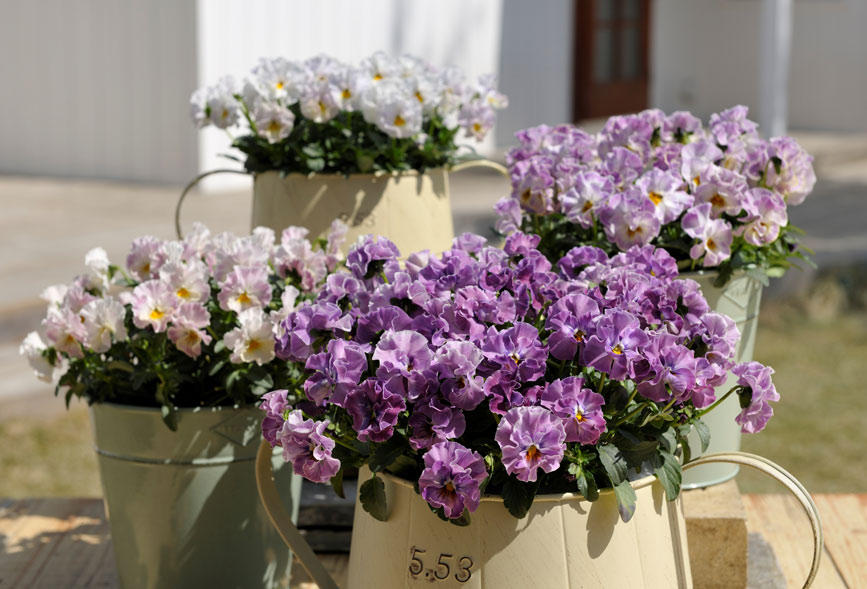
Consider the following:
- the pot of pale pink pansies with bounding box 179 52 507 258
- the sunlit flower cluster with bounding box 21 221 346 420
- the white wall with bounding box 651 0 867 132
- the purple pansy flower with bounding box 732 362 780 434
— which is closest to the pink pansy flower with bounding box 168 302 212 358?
the sunlit flower cluster with bounding box 21 221 346 420

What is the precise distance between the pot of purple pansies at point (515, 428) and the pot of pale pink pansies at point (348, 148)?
2.22 ft

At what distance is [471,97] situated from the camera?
1888mm

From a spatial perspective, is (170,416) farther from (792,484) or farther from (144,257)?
(792,484)

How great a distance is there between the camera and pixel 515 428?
91 centimetres

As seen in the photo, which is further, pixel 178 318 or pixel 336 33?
pixel 336 33

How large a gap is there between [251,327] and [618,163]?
0.49 metres

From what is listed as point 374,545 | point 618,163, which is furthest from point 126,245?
point 374,545

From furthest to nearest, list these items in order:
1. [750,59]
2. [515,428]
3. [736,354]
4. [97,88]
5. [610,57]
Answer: [750,59] → [610,57] → [97,88] → [736,354] → [515,428]

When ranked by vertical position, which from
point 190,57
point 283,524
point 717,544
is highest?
point 190,57

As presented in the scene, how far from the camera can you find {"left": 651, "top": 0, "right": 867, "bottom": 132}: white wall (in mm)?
10211

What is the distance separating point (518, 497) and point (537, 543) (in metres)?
0.04

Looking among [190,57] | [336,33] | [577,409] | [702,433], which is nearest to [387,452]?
[577,409]

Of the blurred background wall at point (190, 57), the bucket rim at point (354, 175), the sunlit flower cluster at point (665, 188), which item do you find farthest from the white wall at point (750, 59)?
the sunlit flower cluster at point (665, 188)

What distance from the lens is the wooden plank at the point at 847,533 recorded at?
149cm
